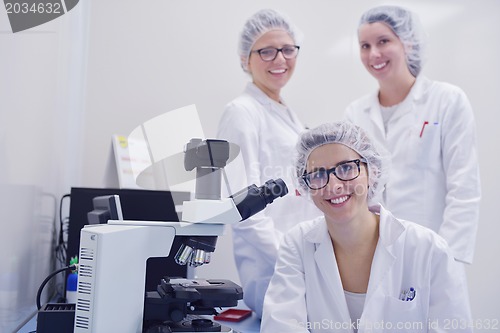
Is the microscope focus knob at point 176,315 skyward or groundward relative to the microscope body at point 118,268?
groundward

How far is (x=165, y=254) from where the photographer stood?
3.29 ft

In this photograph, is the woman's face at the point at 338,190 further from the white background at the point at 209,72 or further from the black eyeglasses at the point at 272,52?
the white background at the point at 209,72

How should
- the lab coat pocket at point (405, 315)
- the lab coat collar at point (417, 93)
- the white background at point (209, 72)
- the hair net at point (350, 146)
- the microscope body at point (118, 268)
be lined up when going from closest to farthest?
the microscope body at point (118, 268) < the lab coat pocket at point (405, 315) < the hair net at point (350, 146) < the lab coat collar at point (417, 93) < the white background at point (209, 72)

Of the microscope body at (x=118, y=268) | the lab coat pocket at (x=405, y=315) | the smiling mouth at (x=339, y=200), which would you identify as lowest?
the lab coat pocket at (x=405, y=315)

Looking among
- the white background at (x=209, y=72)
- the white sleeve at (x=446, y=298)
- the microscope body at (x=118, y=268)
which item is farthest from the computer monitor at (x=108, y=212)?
the white sleeve at (x=446, y=298)

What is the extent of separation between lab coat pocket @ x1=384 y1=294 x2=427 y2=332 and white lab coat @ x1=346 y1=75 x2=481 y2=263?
0.56m

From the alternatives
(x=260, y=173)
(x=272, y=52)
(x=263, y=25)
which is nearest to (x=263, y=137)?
(x=260, y=173)

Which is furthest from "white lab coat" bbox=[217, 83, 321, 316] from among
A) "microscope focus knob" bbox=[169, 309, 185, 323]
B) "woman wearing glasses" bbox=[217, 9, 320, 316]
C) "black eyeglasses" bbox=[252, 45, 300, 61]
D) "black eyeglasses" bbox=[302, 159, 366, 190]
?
"microscope focus knob" bbox=[169, 309, 185, 323]

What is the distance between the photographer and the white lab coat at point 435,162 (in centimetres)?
181

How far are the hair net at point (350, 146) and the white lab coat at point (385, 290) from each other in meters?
0.12

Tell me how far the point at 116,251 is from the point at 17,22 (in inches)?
26.4

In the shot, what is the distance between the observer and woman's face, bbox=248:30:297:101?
189 centimetres

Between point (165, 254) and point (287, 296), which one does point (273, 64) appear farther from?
point (165, 254)

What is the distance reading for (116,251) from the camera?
36.1 inches
